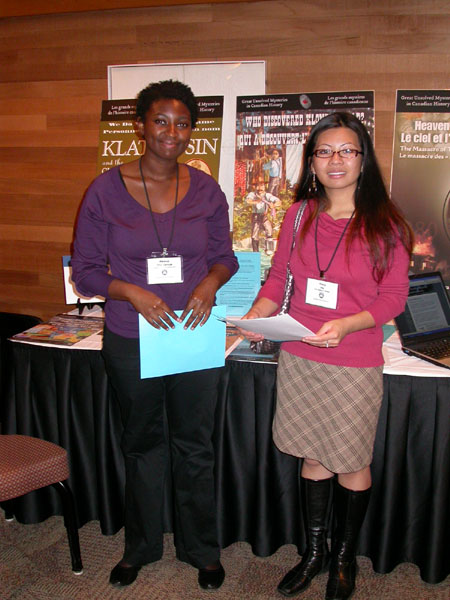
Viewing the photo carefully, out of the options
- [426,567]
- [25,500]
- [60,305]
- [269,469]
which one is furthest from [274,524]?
[60,305]

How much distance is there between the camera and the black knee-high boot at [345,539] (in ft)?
6.26

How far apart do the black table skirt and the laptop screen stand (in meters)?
0.30

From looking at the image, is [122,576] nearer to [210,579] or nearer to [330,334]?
[210,579]

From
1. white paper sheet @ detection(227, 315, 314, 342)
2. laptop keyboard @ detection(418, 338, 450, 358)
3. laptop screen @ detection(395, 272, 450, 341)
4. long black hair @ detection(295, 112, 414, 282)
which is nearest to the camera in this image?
white paper sheet @ detection(227, 315, 314, 342)

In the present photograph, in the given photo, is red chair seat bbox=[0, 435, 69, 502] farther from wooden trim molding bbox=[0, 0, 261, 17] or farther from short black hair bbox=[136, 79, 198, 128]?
wooden trim molding bbox=[0, 0, 261, 17]

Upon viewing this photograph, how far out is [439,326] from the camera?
89.7 inches

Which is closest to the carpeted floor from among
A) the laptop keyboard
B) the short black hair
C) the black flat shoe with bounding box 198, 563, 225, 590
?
the black flat shoe with bounding box 198, 563, 225, 590

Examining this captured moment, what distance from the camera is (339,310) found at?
1.71 meters

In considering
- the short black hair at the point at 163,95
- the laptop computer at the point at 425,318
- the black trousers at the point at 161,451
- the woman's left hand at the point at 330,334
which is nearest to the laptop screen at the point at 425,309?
the laptop computer at the point at 425,318

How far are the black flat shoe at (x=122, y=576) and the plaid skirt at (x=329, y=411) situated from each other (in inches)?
30.5

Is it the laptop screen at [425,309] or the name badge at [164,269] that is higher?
the name badge at [164,269]

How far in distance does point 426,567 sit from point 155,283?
4.80 ft

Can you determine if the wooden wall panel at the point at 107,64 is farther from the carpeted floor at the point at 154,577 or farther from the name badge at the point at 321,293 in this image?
the carpeted floor at the point at 154,577

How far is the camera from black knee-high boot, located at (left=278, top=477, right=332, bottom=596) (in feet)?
6.53
